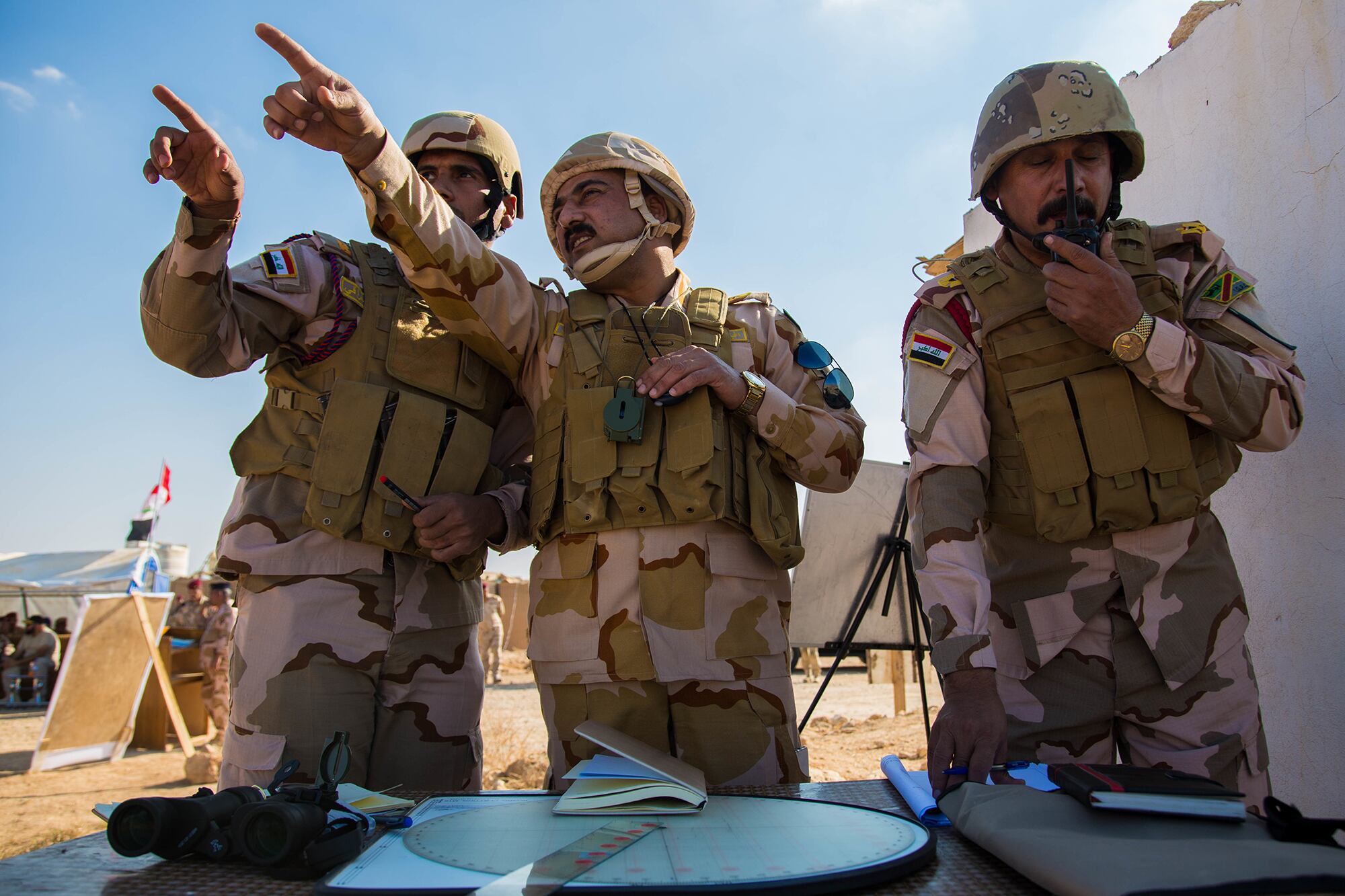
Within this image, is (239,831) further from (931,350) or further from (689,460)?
(931,350)

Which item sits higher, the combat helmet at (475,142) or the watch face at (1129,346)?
the combat helmet at (475,142)

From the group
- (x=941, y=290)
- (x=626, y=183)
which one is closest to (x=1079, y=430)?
(x=941, y=290)

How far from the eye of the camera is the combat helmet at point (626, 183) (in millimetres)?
2549

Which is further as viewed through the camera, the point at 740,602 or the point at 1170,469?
the point at 740,602

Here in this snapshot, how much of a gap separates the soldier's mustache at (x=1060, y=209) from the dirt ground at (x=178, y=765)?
16.9 ft

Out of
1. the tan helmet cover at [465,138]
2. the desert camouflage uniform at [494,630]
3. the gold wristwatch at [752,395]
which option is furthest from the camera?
the desert camouflage uniform at [494,630]

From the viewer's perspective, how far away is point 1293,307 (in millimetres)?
2537

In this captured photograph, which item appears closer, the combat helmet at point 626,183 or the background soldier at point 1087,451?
the background soldier at point 1087,451

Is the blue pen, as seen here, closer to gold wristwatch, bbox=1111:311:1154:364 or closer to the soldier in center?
the soldier in center

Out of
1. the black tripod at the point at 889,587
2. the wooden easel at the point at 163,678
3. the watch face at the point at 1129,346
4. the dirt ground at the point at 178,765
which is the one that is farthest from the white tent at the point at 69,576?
the watch face at the point at 1129,346

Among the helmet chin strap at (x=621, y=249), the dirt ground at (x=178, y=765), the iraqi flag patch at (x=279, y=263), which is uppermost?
the helmet chin strap at (x=621, y=249)

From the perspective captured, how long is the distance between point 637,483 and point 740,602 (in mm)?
393

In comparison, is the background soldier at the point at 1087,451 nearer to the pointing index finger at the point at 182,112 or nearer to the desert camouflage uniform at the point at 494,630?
the pointing index finger at the point at 182,112

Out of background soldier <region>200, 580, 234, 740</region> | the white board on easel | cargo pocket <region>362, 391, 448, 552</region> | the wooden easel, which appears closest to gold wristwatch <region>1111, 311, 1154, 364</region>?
cargo pocket <region>362, 391, 448, 552</region>
